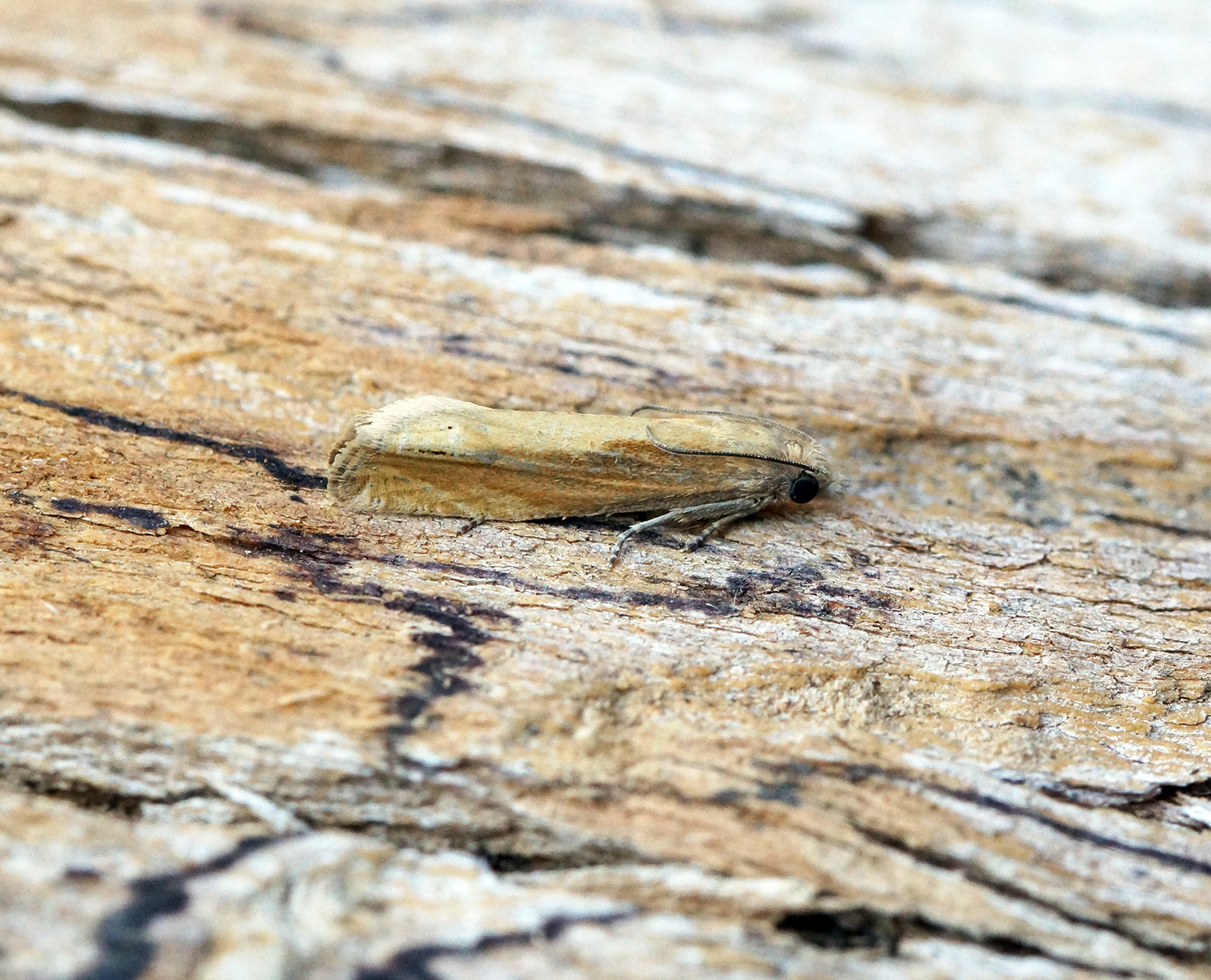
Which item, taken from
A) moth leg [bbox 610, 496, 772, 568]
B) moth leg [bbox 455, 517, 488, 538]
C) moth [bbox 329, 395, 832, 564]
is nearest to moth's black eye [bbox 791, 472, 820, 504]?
moth [bbox 329, 395, 832, 564]

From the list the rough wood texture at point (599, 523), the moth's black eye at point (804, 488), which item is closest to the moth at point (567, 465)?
the moth's black eye at point (804, 488)

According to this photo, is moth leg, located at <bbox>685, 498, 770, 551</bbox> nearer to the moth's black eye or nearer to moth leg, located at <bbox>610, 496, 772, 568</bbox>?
moth leg, located at <bbox>610, 496, 772, 568</bbox>

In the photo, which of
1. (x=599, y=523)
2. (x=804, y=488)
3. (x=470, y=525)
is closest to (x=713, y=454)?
(x=804, y=488)

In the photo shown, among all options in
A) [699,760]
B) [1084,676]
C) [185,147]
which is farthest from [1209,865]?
[185,147]

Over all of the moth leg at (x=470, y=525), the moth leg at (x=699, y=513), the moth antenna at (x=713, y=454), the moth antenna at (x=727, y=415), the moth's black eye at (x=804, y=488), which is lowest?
the moth leg at (x=470, y=525)

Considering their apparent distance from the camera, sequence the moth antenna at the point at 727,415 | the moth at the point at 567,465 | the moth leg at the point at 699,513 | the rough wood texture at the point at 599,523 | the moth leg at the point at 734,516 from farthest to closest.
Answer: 1. the moth antenna at the point at 727,415
2. the moth leg at the point at 734,516
3. the moth leg at the point at 699,513
4. the moth at the point at 567,465
5. the rough wood texture at the point at 599,523

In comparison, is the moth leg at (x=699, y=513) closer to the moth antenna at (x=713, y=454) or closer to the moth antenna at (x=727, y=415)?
the moth antenna at (x=713, y=454)
